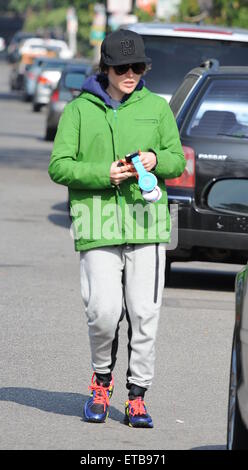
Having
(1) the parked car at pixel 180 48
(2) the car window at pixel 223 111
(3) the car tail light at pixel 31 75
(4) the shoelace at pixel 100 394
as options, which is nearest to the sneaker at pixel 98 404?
(4) the shoelace at pixel 100 394

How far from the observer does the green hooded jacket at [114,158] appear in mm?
6582

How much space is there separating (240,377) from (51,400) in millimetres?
1971

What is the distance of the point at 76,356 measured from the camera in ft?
28.0

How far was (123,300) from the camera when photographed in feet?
22.0

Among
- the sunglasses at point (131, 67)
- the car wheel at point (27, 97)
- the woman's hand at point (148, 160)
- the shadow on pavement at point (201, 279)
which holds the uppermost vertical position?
the sunglasses at point (131, 67)

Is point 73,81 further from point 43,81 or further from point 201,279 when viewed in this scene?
point 43,81

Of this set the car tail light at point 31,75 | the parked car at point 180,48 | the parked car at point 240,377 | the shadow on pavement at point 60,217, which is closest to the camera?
the parked car at point 240,377

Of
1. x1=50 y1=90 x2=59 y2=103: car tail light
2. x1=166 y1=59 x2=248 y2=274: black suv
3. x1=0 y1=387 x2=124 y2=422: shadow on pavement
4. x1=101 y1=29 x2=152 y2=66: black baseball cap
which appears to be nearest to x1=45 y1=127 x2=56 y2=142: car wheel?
x1=50 y1=90 x2=59 y2=103: car tail light

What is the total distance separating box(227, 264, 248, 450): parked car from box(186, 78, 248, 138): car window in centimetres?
504

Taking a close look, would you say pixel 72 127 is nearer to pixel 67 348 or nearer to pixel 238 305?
pixel 238 305

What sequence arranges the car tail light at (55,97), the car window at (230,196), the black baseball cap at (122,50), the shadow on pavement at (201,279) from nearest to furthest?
1. the black baseball cap at (122,50)
2. the car window at (230,196)
3. the shadow on pavement at (201,279)
4. the car tail light at (55,97)

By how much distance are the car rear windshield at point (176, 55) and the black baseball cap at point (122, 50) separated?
7.61m

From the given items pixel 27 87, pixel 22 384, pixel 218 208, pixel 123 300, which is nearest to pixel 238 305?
Result: pixel 123 300

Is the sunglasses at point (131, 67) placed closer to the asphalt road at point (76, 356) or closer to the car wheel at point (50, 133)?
the asphalt road at point (76, 356)
